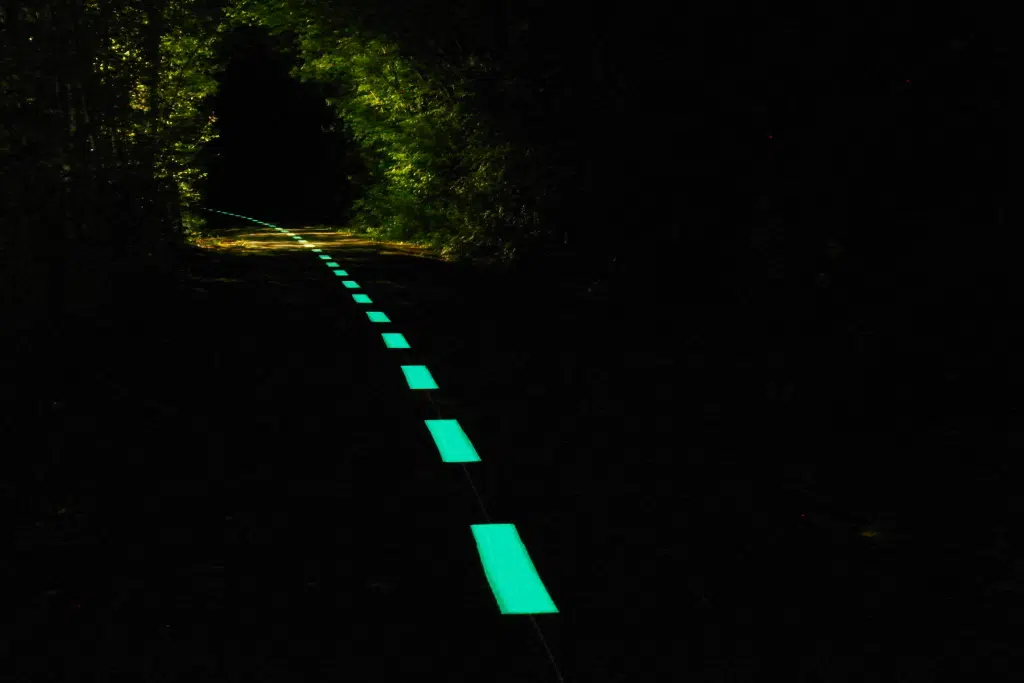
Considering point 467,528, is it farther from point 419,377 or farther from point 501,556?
point 419,377

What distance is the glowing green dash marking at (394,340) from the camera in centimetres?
1149

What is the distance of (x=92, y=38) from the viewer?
542 inches

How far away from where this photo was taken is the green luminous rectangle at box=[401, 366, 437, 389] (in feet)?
30.3

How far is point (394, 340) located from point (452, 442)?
4.70 m

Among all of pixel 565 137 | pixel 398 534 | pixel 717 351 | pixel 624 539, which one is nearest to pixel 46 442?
pixel 398 534

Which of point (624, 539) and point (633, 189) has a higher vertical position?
point (633, 189)

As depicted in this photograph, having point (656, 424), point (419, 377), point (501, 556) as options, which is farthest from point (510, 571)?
point (419, 377)

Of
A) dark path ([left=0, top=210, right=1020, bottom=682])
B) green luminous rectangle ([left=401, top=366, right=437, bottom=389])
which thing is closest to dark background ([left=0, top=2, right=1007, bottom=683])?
dark path ([left=0, top=210, right=1020, bottom=682])

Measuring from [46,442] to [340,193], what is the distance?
4778 cm

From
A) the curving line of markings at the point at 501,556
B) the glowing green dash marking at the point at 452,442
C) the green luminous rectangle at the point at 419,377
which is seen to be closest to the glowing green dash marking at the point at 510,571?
the curving line of markings at the point at 501,556

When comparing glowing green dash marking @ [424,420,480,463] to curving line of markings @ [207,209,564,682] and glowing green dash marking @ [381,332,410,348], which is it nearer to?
curving line of markings @ [207,209,564,682]

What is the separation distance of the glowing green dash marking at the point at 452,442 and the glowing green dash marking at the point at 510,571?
1382mm

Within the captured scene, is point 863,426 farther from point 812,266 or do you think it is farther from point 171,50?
point 171,50

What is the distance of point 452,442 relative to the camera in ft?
23.8
